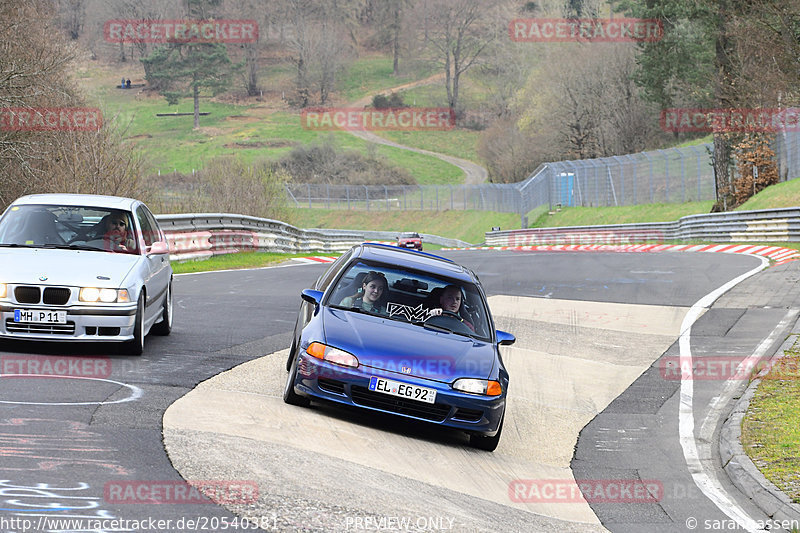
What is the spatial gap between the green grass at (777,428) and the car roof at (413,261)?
2.90m

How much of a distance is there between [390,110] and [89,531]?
142 meters

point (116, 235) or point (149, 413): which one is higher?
point (116, 235)

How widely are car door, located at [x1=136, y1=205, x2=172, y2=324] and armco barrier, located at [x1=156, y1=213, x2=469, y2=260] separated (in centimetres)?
1134

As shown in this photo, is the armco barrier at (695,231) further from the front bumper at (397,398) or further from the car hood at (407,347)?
the front bumper at (397,398)

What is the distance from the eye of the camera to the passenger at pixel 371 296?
926 centimetres

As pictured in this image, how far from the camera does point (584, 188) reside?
209 ft

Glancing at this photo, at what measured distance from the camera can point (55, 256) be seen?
10.2 meters

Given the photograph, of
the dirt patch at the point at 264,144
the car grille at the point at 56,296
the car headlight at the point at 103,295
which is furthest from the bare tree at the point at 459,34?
the car grille at the point at 56,296

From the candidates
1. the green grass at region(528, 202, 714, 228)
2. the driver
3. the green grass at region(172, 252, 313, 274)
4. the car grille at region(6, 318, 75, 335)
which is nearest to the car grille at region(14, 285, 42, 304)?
the car grille at region(6, 318, 75, 335)

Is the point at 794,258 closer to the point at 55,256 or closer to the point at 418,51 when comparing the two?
the point at 55,256

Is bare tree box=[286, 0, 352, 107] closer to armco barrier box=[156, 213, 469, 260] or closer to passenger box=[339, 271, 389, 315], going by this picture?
armco barrier box=[156, 213, 469, 260]

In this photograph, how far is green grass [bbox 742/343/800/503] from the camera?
25.3ft

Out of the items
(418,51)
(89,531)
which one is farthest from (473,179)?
(89,531)

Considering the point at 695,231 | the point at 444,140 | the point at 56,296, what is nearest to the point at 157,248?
the point at 56,296
